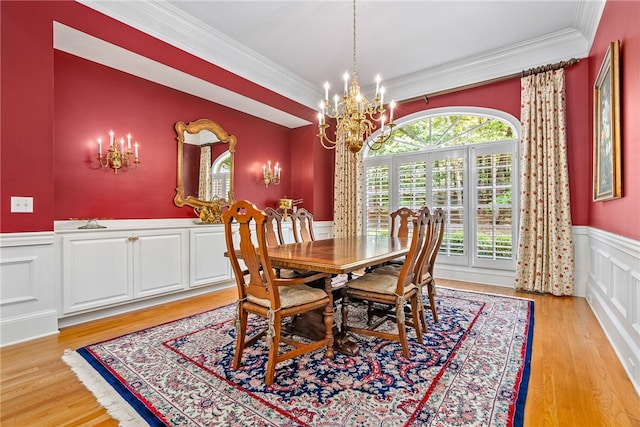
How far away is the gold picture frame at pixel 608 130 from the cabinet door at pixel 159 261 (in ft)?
13.3

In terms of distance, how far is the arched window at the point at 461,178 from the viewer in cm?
416

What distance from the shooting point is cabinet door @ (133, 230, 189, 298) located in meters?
3.17

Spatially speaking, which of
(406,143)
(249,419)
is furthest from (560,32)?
(249,419)

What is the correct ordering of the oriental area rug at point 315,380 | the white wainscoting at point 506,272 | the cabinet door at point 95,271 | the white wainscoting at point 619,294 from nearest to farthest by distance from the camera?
the oriental area rug at point 315,380
the white wainscoting at point 619,294
the cabinet door at point 95,271
the white wainscoting at point 506,272

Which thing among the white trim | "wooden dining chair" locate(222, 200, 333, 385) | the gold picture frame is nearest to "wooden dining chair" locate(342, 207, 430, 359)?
"wooden dining chair" locate(222, 200, 333, 385)

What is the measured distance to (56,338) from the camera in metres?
2.47

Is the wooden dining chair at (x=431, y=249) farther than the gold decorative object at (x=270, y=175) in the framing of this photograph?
No

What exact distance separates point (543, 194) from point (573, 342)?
197 cm

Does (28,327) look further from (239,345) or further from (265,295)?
(265,295)

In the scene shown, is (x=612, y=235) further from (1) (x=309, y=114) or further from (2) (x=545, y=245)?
(1) (x=309, y=114)

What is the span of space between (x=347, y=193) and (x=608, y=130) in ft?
11.1

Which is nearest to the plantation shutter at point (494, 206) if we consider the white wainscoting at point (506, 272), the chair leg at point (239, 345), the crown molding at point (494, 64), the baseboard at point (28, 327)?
the white wainscoting at point (506, 272)

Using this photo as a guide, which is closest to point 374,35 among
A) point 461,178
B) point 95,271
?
point 461,178

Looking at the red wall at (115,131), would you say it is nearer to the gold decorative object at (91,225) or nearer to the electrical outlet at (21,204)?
the gold decorative object at (91,225)
